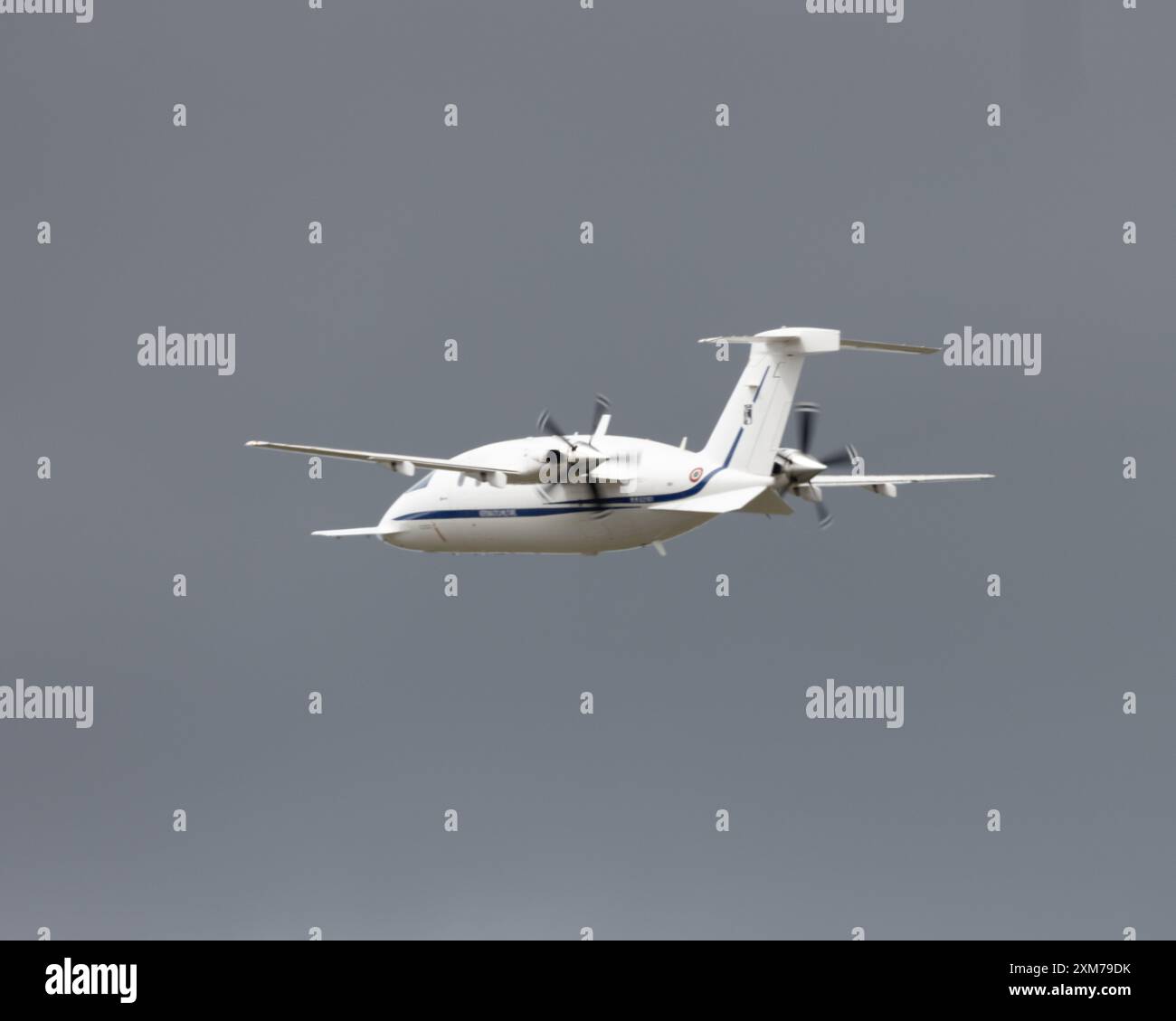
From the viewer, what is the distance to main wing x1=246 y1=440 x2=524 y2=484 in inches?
2534

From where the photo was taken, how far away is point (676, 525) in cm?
6800

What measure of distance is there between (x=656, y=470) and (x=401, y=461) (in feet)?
23.4

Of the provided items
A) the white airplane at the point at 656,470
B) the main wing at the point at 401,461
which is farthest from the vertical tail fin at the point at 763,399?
the main wing at the point at 401,461

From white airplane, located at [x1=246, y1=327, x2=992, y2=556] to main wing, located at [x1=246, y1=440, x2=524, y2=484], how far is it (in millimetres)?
48

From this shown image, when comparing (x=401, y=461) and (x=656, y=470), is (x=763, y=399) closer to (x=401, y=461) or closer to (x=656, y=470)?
(x=656, y=470)

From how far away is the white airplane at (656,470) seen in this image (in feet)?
220

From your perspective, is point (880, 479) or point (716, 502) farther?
point (880, 479)

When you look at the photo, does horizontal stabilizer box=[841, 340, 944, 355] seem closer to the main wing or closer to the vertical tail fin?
the vertical tail fin

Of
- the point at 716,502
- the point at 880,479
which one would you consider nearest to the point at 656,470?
the point at 716,502

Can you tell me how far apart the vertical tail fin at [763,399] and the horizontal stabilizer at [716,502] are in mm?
891

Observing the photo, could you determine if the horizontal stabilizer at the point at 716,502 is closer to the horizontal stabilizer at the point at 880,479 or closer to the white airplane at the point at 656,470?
the white airplane at the point at 656,470

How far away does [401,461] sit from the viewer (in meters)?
65.2
